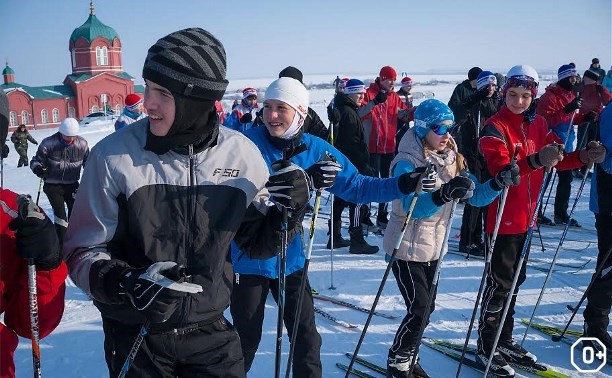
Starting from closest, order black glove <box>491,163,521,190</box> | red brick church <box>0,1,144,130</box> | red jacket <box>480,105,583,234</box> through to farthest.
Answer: black glove <box>491,163,521,190</box>, red jacket <box>480,105,583,234</box>, red brick church <box>0,1,144,130</box>

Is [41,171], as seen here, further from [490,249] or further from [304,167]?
[490,249]

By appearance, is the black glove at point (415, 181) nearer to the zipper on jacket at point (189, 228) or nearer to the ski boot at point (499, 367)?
the zipper on jacket at point (189, 228)

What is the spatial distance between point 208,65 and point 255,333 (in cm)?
163

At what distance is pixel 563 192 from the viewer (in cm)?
742

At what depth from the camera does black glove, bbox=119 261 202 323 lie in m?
1.51

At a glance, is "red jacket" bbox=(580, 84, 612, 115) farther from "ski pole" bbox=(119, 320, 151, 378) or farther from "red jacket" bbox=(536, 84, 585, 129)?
"ski pole" bbox=(119, 320, 151, 378)

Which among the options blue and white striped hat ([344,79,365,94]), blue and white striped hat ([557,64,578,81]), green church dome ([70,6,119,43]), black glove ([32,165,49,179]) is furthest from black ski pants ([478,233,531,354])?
green church dome ([70,6,119,43])

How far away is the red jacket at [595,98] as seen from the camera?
779 centimetres

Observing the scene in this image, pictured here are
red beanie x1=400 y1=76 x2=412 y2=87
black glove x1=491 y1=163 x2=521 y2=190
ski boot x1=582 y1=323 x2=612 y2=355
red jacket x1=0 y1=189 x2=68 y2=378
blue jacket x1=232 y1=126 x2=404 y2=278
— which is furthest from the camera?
red beanie x1=400 y1=76 x2=412 y2=87

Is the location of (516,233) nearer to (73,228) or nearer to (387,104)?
(73,228)

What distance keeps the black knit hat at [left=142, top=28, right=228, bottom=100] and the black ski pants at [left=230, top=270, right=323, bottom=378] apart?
4.26 feet

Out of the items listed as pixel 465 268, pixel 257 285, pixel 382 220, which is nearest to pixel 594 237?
pixel 465 268

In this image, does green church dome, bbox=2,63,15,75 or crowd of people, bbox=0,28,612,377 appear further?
green church dome, bbox=2,63,15,75

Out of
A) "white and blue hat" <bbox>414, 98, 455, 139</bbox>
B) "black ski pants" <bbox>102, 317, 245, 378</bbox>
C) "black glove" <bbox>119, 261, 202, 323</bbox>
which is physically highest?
"white and blue hat" <bbox>414, 98, 455, 139</bbox>
